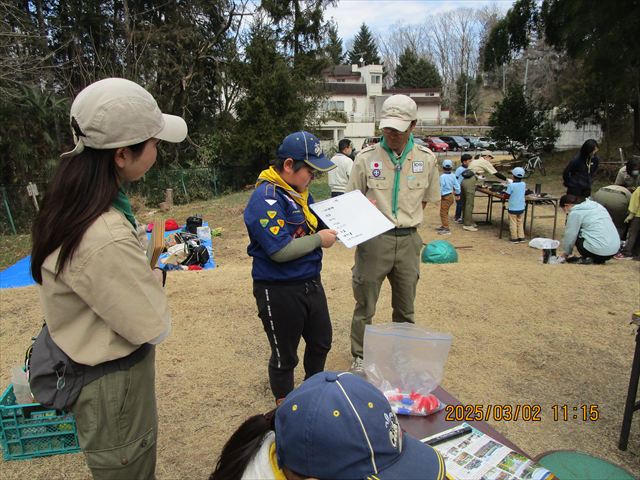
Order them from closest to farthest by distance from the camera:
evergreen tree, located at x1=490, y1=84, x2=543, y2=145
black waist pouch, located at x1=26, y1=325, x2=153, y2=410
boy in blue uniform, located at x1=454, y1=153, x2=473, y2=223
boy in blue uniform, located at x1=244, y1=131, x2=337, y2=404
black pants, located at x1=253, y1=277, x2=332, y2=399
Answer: black waist pouch, located at x1=26, y1=325, x2=153, y2=410 < boy in blue uniform, located at x1=244, y1=131, x2=337, y2=404 < black pants, located at x1=253, y1=277, x2=332, y2=399 < boy in blue uniform, located at x1=454, y1=153, x2=473, y2=223 < evergreen tree, located at x1=490, y1=84, x2=543, y2=145

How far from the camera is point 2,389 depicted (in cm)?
289

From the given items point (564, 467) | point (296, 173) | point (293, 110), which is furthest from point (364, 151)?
point (293, 110)

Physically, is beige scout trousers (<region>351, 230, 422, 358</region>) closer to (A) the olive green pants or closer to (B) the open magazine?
(B) the open magazine

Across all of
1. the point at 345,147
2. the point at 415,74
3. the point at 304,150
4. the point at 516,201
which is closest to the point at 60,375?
the point at 304,150

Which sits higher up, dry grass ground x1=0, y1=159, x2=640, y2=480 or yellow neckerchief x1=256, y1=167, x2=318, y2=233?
yellow neckerchief x1=256, y1=167, x2=318, y2=233

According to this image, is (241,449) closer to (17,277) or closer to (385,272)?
(385,272)

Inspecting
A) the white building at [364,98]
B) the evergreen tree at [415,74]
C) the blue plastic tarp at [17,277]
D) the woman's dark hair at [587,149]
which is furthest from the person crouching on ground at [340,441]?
the evergreen tree at [415,74]

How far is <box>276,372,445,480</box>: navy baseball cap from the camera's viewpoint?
92 cm

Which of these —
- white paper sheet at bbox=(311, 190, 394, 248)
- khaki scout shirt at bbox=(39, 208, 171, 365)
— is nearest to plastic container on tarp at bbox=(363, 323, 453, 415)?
white paper sheet at bbox=(311, 190, 394, 248)

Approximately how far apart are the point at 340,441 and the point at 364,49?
66066mm

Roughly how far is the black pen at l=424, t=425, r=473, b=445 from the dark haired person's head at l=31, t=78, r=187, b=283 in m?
1.25

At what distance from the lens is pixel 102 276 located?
1.15 m

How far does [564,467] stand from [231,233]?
854cm
